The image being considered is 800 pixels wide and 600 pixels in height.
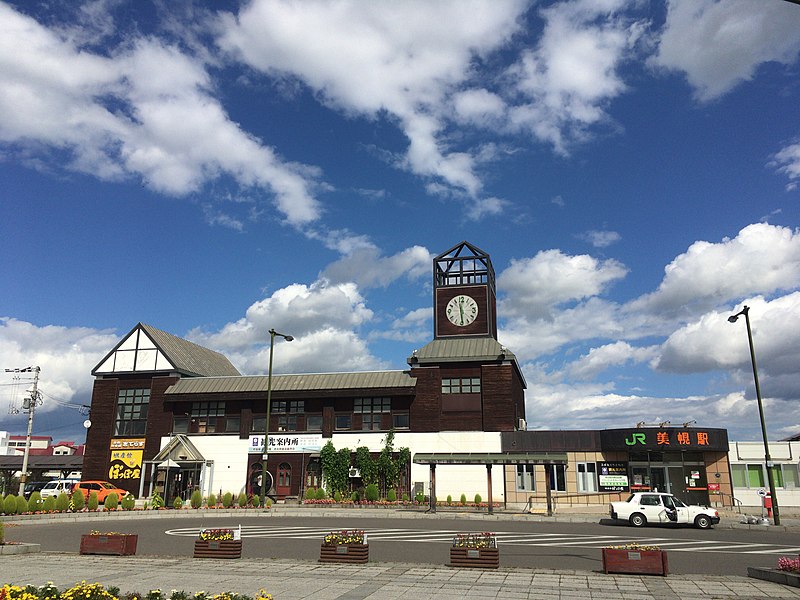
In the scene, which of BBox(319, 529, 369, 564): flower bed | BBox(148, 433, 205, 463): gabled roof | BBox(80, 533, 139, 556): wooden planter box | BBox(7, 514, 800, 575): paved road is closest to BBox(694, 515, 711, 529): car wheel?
BBox(7, 514, 800, 575): paved road

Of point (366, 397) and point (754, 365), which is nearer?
point (754, 365)

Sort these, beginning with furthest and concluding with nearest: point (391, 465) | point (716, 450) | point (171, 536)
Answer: point (391, 465)
point (716, 450)
point (171, 536)

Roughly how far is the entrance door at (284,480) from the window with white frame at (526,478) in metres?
16.5

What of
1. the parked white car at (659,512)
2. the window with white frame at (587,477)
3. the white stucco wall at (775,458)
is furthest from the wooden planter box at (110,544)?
the white stucco wall at (775,458)

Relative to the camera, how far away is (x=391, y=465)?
44375 millimetres

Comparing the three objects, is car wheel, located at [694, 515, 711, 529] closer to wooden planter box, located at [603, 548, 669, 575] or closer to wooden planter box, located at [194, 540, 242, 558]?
wooden planter box, located at [603, 548, 669, 575]

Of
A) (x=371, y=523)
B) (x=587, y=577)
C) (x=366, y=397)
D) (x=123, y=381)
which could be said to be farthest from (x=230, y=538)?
(x=123, y=381)

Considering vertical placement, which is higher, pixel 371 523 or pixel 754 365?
pixel 754 365

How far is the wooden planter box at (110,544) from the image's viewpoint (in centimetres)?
1858

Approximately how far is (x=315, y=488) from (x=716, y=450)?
26483 mm

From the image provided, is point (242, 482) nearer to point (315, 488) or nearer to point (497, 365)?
point (315, 488)

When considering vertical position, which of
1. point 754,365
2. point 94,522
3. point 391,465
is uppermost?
point 754,365

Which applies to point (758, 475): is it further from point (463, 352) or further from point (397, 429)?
point (397, 429)

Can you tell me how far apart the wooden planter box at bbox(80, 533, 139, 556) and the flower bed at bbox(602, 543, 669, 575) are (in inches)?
516
